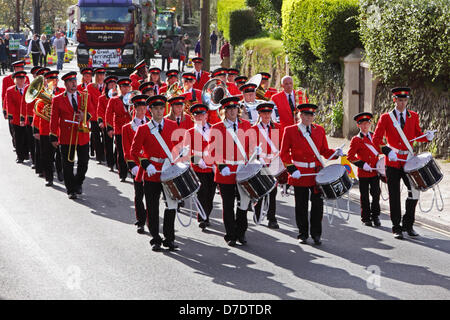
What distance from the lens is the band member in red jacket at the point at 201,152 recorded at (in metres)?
11.1

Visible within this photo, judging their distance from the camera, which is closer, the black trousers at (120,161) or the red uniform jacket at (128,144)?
the red uniform jacket at (128,144)

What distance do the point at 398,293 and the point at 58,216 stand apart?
5639mm

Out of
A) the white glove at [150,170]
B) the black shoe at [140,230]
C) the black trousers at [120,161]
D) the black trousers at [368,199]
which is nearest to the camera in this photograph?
the white glove at [150,170]

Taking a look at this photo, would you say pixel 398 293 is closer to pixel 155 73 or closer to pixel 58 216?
pixel 58 216

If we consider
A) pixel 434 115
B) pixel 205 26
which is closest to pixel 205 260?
pixel 434 115

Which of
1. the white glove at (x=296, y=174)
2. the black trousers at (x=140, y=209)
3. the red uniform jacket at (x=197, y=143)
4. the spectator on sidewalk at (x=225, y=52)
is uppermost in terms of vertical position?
the spectator on sidewalk at (x=225, y=52)

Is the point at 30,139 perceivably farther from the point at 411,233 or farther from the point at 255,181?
the point at 411,233

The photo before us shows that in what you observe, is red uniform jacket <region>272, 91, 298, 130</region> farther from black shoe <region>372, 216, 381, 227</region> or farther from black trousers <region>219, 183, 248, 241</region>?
black trousers <region>219, 183, 248, 241</region>

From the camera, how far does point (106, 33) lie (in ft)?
117

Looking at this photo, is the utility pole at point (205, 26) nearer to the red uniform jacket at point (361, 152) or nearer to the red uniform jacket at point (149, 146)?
the red uniform jacket at point (361, 152)

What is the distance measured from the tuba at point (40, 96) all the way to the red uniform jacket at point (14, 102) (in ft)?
3.64

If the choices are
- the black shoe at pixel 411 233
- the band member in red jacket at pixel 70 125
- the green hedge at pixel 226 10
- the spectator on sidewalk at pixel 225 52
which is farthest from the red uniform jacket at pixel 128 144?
the spectator on sidewalk at pixel 225 52

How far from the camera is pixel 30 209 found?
1280 centimetres

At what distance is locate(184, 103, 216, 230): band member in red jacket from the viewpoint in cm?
1113
